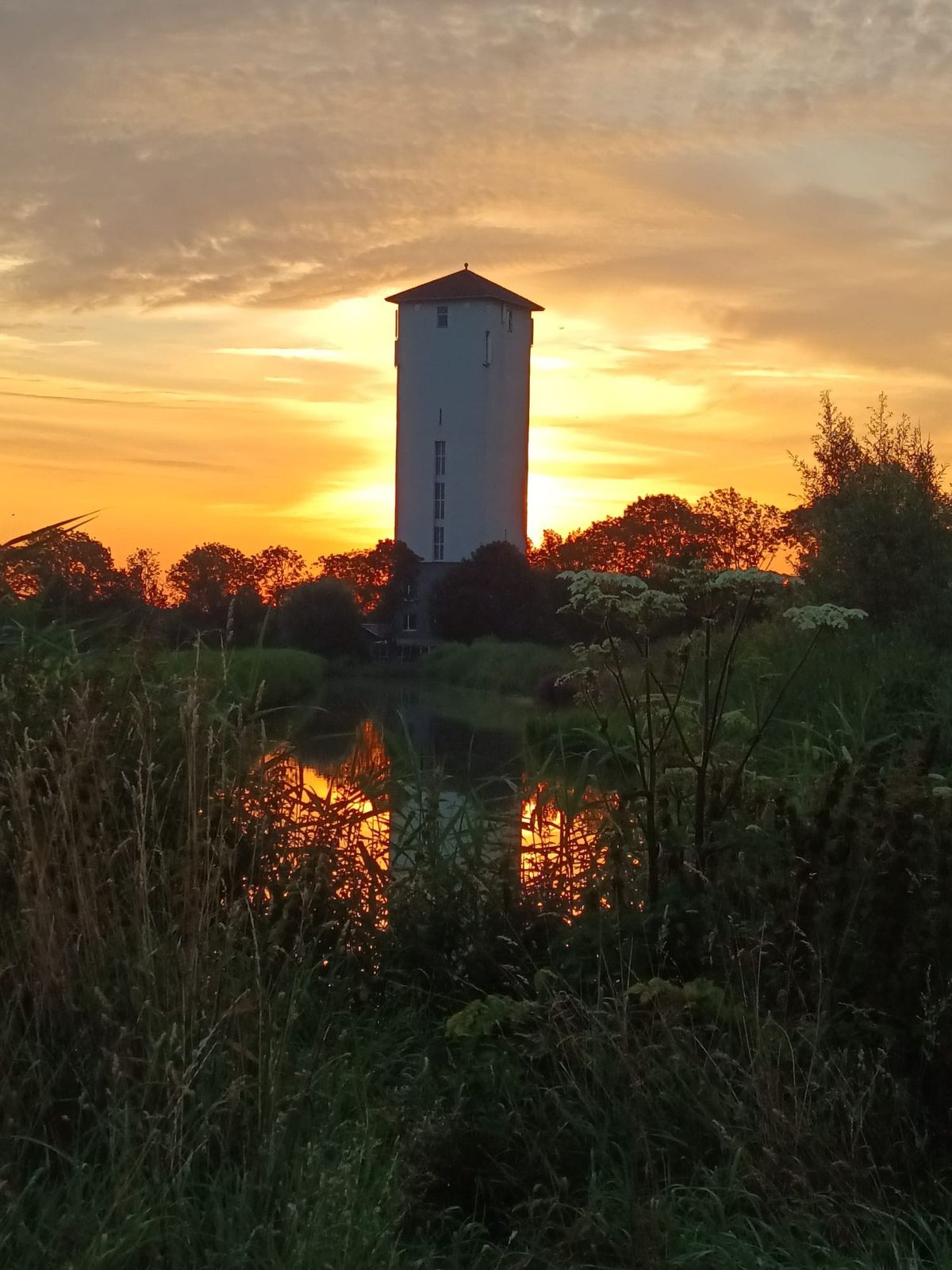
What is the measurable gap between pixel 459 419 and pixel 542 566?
25.8 ft

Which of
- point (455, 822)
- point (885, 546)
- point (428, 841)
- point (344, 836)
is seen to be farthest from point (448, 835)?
point (885, 546)

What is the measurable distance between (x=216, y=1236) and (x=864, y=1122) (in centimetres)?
140

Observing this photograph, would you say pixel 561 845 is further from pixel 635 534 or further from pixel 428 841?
pixel 635 534

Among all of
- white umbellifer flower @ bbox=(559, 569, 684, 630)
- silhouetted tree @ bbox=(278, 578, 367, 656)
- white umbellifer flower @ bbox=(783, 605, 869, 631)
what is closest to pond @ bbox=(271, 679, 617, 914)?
white umbellifer flower @ bbox=(559, 569, 684, 630)

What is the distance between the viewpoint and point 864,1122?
10.1ft

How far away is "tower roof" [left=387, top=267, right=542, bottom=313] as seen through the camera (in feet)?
198

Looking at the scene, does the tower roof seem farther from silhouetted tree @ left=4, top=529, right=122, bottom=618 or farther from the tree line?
silhouetted tree @ left=4, top=529, right=122, bottom=618

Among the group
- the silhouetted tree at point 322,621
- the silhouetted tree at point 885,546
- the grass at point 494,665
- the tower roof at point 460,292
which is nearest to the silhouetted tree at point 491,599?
the silhouetted tree at point 322,621

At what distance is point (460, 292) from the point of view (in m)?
60.5

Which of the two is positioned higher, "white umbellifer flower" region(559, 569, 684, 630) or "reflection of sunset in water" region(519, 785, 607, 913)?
"white umbellifer flower" region(559, 569, 684, 630)

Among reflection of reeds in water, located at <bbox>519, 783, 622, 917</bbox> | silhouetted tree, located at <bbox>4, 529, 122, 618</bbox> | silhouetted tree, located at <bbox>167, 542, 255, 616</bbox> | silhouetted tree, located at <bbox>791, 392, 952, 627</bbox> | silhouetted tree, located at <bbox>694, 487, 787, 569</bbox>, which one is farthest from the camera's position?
silhouetted tree, located at <bbox>694, 487, 787, 569</bbox>

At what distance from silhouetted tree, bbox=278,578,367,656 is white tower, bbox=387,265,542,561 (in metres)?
10.8

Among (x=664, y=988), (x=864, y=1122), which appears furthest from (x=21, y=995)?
(x=864, y=1122)

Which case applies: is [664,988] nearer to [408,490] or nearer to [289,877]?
[289,877]
